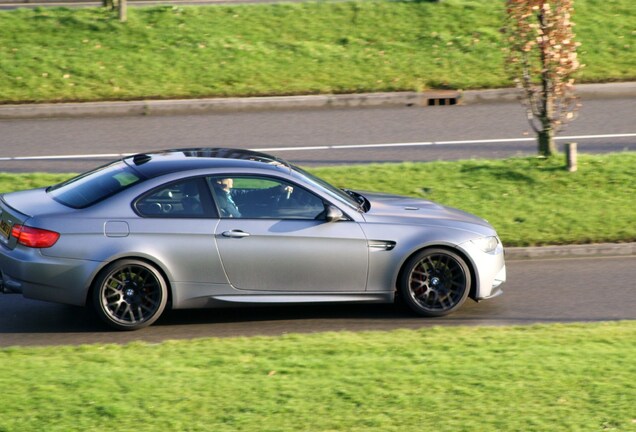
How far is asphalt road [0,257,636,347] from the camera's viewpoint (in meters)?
9.07

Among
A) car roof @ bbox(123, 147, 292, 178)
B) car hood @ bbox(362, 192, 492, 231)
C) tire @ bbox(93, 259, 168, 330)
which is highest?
car roof @ bbox(123, 147, 292, 178)

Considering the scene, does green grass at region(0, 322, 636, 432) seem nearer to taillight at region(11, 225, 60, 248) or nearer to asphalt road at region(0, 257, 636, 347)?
asphalt road at region(0, 257, 636, 347)

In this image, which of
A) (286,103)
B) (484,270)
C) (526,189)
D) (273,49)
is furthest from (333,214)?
(273,49)

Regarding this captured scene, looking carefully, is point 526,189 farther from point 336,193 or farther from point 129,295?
point 129,295

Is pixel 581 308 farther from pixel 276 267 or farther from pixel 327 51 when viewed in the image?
pixel 327 51

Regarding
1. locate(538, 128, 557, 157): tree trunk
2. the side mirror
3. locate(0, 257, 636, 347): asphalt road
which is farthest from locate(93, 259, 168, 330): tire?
locate(538, 128, 557, 157): tree trunk

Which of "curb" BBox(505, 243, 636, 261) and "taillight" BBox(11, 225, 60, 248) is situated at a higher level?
"taillight" BBox(11, 225, 60, 248)

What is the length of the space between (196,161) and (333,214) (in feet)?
4.24

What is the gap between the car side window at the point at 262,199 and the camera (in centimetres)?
934

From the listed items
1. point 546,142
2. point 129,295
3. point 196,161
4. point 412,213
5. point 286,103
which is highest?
point 286,103

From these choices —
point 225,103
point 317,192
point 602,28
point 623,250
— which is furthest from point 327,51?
point 317,192

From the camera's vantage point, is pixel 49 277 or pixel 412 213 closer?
pixel 49 277

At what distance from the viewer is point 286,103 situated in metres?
17.8

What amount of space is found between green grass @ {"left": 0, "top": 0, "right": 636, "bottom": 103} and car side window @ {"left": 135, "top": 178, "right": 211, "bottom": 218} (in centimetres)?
868
